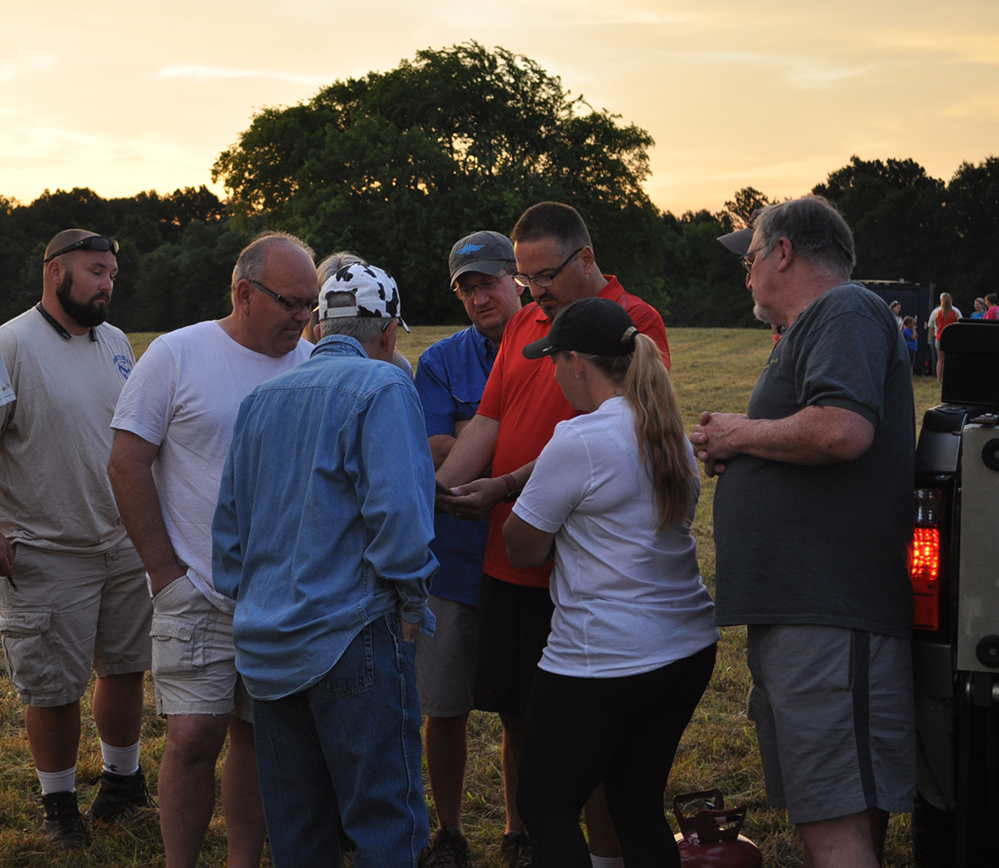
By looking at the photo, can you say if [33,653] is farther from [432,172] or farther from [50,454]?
[432,172]

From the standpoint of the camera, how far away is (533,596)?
3.16 m

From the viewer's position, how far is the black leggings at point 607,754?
2.49 meters

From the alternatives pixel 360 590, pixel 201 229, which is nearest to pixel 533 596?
pixel 360 590

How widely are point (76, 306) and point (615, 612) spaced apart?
8.78 feet

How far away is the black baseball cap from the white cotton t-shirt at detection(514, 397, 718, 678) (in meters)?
0.15

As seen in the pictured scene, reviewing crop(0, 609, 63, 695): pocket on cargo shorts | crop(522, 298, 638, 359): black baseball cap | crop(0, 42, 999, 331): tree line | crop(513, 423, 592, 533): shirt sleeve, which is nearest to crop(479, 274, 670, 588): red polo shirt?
crop(522, 298, 638, 359): black baseball cap

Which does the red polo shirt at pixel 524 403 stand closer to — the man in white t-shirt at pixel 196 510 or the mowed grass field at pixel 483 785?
the man in white t-shirt at pixel 196 510

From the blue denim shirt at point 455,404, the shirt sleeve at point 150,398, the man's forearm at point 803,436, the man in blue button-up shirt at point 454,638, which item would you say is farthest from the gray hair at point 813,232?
the shirt sleeve at point 150,398

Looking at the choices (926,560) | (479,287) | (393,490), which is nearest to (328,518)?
(393,490)

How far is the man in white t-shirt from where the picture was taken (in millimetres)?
2986

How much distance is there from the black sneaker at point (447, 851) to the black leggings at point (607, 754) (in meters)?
1.07

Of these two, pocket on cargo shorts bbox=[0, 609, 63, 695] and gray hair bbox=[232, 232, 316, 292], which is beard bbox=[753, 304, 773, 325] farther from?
pocket on cargo shorts bbox=[0, 609, 63, 695]

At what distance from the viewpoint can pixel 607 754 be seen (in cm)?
252

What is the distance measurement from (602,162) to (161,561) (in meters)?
44.3
